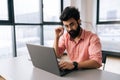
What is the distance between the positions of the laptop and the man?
0.25 metres

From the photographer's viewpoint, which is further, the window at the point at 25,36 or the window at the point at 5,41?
the window at the point at 25,36

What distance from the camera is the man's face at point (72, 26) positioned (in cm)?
153

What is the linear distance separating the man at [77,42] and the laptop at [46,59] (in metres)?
0.25

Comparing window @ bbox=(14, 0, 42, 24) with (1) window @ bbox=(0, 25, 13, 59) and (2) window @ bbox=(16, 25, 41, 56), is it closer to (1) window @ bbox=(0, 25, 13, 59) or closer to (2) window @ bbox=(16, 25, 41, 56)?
(2) window @ bbox=(16, 25, 41, 56)

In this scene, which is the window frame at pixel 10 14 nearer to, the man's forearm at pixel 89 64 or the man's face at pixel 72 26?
the man's face at pixel 72 26

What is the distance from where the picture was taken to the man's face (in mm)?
1532

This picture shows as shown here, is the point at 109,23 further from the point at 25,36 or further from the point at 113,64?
the point at 25,36

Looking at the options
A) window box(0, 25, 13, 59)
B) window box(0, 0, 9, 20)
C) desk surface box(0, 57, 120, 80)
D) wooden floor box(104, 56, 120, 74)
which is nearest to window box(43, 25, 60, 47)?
window box(0, 25, 13, 59)

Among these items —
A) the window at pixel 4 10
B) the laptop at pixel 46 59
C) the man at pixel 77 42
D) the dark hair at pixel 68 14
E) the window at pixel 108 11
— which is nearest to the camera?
the laptop at pixel 46 59

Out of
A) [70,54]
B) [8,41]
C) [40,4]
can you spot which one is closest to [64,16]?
[70,54]

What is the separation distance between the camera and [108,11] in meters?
3.23

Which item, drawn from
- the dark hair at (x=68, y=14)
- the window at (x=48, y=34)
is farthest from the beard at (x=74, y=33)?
the window at (x=48, y=34)

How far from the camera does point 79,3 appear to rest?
11.2ft

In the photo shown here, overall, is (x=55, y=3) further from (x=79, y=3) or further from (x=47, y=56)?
(x=47, y=56)
